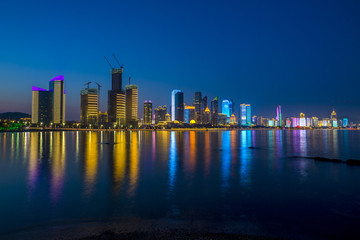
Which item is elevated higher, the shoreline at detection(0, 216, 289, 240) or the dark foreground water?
the shoreline at detection(0, 216, 289, 240)

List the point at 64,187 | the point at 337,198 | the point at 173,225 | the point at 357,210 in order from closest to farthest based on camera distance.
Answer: the point at 173,225, the point at 357,210, the point at 337,198, the point at 64,187

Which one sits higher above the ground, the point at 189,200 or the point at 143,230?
the point at 143,230

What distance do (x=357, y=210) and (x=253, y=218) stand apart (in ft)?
22.4

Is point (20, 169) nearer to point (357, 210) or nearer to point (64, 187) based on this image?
point (64, 187)

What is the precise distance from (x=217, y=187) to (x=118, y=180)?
29.9 ft

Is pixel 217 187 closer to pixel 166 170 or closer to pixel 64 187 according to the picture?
pixel 166 170

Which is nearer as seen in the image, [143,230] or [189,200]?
[143,230]

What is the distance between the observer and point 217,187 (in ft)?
67.7

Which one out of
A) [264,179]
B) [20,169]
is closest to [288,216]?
[264,179]

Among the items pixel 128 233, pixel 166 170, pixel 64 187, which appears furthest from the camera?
pixel 166 170

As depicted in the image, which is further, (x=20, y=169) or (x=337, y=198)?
(x=20, y=169)

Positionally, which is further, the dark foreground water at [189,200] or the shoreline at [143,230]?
the dark foreground water at [189,200]

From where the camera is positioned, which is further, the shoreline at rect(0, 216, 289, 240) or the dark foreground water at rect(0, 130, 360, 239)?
the dark foreground water at rect(0, 130, 360, 239)

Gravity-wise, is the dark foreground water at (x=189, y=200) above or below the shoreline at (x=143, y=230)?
below
